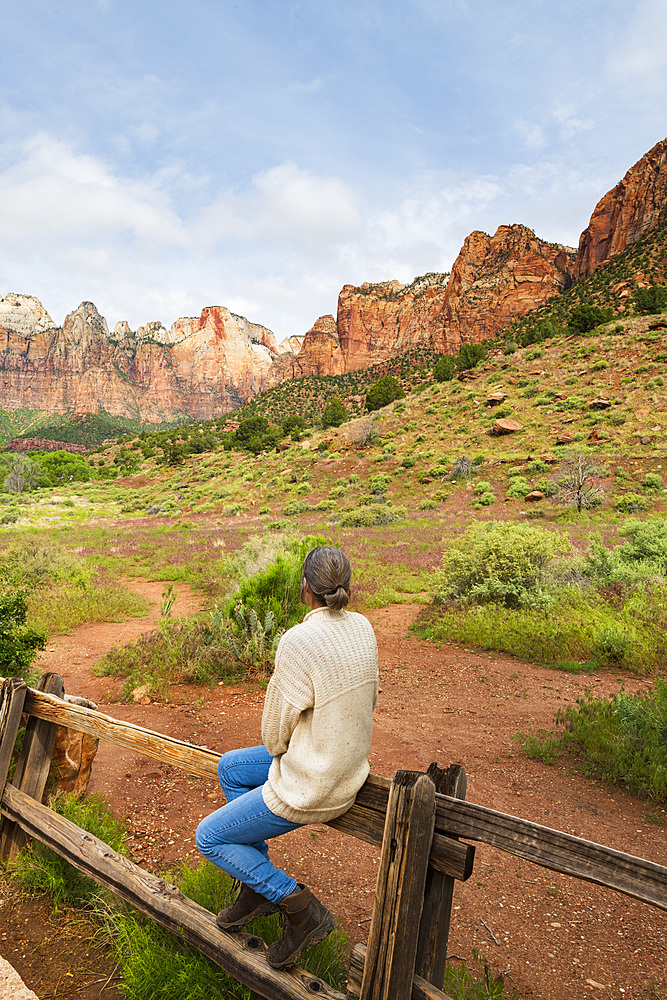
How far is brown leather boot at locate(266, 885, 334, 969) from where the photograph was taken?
196 cm

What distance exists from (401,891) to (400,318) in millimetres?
119143

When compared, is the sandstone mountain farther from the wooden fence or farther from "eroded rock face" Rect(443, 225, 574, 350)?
the wooden fence

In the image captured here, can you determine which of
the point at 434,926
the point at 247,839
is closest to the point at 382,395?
the point at 247,839

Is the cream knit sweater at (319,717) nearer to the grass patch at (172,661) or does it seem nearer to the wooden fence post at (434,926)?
the wooden fence post at (434,926)

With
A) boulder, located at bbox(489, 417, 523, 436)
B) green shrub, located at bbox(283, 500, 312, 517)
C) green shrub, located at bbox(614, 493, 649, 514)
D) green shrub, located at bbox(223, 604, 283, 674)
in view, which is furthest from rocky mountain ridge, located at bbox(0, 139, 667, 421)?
green shrub, located at bbox(223, 604, 283, 674)

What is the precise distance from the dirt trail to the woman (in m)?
0.96

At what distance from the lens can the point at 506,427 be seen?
29.6m

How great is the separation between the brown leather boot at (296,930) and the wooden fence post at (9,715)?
83.8 inches

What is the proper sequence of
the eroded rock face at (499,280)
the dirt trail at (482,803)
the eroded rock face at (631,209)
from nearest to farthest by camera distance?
1. the dirt trail at (482,803)
2. the eroded rock face at (631,209)
3. the eroded rock face at (499,280)

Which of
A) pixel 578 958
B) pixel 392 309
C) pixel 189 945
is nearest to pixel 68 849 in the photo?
pixel 189 945

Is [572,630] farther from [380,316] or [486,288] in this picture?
[380,316]

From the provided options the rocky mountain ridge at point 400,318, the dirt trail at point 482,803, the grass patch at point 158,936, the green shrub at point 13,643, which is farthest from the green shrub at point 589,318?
the grass patch at point 158,936

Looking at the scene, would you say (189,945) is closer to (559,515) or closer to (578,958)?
(578,958)

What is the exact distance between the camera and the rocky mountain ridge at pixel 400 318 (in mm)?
65938
